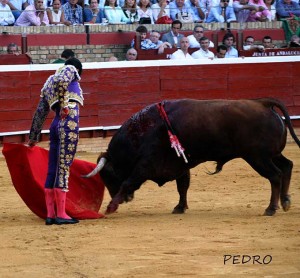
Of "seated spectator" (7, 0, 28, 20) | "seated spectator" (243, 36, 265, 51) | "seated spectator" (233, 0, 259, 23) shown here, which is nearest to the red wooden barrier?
"seated spectator" (243, 36, 265, 51)

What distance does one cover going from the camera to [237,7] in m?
15.7

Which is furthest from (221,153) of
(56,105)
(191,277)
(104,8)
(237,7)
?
(237,7)

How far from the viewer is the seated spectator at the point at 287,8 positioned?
16234 mm

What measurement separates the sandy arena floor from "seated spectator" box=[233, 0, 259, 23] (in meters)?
6.68

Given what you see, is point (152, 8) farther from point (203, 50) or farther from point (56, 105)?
point (56, 105)

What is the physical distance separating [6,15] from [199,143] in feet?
19.6

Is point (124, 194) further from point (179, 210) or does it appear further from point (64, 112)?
point (64, 112)

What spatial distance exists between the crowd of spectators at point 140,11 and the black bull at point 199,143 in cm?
541

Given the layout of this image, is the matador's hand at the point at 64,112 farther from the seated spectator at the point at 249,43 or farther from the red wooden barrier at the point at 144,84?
the seated spectator at the point at 249,43

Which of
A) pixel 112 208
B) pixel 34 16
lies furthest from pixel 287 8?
pixel 112 208

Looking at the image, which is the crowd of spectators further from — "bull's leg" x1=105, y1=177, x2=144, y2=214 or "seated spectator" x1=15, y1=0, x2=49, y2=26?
"bull's leg" x1=105, y1=177, x2=144, y2=214

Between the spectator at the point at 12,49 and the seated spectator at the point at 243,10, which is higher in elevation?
the seated spectator at the point at 243,10

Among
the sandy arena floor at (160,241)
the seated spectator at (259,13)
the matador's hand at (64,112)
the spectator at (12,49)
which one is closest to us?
the sandy arena floor at (160,241)

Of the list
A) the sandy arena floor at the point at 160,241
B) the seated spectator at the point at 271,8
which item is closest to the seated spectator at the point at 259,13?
the seated spectator at the point at 271,8
